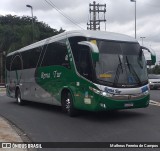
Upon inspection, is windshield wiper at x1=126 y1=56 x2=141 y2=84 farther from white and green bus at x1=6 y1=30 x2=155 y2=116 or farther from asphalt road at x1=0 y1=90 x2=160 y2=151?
asphalt road at x1=0 y1=90 x2=160 y2=151

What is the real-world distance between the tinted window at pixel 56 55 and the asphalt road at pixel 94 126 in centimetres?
217

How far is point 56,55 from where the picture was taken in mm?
17359

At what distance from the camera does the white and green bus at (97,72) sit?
1421 cm

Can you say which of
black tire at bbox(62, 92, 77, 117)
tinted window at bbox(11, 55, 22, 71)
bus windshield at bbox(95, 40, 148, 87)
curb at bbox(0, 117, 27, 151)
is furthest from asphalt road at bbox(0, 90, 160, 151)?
tinted window at bbox(11, 55, 22, 71)

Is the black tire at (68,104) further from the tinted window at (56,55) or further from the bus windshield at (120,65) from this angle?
the bus windshield at (120,65)

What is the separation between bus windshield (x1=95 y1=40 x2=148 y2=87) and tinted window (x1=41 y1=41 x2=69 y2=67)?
6.73 feet

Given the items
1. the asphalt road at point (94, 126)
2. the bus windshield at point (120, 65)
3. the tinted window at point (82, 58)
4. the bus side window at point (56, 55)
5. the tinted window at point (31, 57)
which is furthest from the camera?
the tinted window at point (31, 57)

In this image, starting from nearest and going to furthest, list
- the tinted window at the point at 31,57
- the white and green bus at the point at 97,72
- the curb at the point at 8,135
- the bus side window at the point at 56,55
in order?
the curb at the point at 8,135 < the white and green bus at the point at 97,72 < the bus side window at the point at 56,55 < the tinted window at the point at 31,57

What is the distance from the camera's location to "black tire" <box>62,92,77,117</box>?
15870mm

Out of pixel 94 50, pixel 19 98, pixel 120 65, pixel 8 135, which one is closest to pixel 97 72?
pixel 94 50

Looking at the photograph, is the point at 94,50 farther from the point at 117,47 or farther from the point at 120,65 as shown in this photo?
the point at 117,47

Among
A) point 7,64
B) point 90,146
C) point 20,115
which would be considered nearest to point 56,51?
point 20,115

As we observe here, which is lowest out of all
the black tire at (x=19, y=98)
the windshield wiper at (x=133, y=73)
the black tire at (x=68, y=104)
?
the black tire at (x=19, y=98)

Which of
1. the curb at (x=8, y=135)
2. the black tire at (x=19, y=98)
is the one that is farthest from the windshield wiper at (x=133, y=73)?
the black tire at (x=19, y=98)
